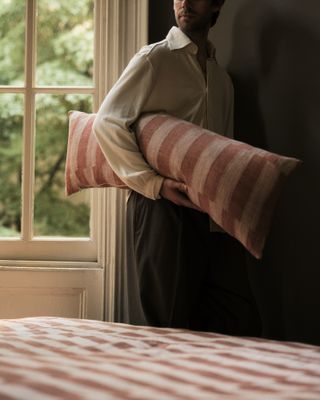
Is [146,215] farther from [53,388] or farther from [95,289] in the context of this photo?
[53,388]

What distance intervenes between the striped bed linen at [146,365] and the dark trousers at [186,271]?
53 cm

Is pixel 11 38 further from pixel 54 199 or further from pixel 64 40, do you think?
pixel 54 199

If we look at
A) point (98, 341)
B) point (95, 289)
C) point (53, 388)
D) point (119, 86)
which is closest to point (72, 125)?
point (119, 86)

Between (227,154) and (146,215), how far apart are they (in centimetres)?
41

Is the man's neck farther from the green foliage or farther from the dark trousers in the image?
the green foliage

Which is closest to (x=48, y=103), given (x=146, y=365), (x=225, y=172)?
(x=225, y=172)

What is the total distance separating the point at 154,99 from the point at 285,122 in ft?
1.78

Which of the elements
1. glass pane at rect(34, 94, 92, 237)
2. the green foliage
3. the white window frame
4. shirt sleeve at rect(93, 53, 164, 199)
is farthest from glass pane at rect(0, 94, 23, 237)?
shirt sleeve at rect(93, 53, 164, 199)

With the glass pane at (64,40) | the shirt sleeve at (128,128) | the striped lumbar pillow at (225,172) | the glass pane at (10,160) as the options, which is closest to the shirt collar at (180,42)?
the shirt sleeve at (128,128)

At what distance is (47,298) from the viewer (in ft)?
8.94

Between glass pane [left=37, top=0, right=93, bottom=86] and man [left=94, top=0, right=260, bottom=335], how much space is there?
2.93ft

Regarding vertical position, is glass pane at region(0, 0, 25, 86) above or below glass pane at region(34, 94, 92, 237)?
above

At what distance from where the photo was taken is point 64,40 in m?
3.84

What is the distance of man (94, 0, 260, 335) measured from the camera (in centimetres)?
205
